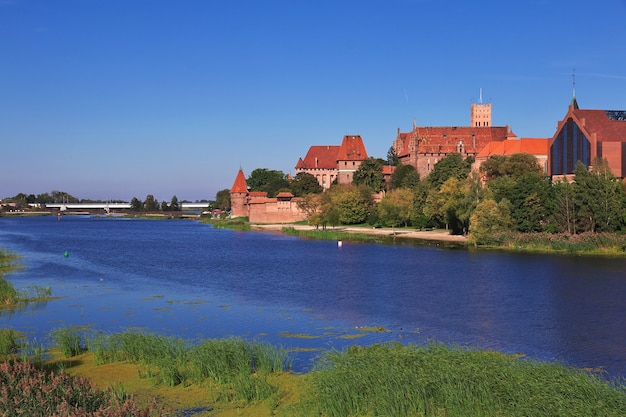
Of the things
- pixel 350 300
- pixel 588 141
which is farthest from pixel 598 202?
pixel 350 300

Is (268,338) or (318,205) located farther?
(318,205)

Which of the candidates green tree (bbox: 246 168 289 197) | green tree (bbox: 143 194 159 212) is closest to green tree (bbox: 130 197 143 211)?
green tree (bbox: 143 194 159 212)

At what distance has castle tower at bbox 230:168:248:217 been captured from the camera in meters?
112

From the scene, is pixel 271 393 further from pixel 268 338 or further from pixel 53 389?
pixel 268 338

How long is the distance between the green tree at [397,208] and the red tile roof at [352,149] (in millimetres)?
41402

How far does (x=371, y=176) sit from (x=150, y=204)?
114 metres

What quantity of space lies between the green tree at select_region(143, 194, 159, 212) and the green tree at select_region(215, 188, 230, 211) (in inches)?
1542

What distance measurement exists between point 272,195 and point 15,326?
3836 inches

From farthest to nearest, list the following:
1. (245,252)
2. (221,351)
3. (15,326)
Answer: (245,252), (15,326), (221,351)

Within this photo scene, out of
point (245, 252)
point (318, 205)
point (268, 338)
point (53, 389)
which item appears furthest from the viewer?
point (318, 205)

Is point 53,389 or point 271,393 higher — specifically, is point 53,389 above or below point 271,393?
above

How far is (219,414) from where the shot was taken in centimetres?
1144

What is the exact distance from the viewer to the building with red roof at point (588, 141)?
2312 inches

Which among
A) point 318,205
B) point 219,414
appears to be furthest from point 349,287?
point 318,205
